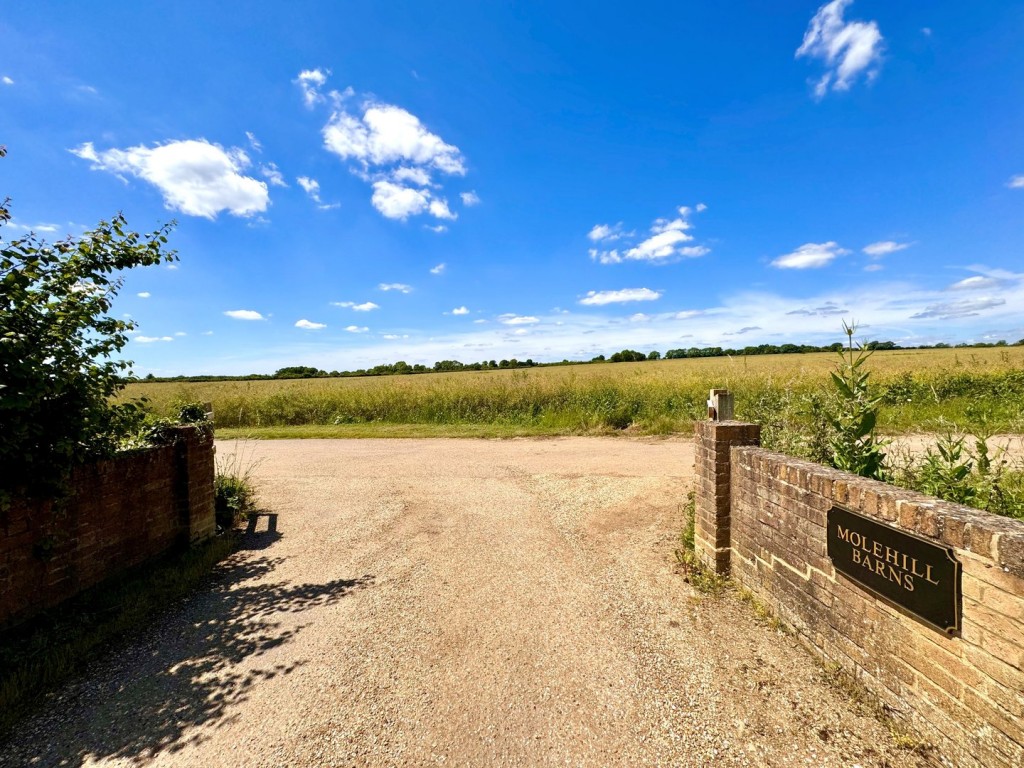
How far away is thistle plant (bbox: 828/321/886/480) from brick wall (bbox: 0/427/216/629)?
663 centimetres

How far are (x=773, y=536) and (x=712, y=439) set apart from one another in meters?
1.03

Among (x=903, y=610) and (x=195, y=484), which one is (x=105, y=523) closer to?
(x=195, y=484)

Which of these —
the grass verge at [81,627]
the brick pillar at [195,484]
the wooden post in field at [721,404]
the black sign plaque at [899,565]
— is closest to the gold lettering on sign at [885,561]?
the black sign plaque at [899,565]

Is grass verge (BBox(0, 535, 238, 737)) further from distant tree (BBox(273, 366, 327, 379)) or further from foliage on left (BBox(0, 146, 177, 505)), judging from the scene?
distant tree (BBox(273, 366, 327, 379))

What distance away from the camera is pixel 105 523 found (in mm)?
4355

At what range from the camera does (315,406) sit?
60.6 ft

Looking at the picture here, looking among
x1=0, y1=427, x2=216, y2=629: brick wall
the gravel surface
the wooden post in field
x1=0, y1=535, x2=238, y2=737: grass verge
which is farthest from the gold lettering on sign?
x1=0, y1=427, x2=216, y2=629: brick wall

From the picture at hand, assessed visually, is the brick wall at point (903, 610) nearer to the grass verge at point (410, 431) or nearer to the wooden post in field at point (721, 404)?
the wooden post in field at point (721, 404)

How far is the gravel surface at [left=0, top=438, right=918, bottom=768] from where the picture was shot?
258 centimetres

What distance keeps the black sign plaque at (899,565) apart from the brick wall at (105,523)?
602 cm

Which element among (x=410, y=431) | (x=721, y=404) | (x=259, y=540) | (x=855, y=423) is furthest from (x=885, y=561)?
(x=410, y=431)

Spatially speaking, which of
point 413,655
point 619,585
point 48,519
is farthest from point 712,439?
point 48,519

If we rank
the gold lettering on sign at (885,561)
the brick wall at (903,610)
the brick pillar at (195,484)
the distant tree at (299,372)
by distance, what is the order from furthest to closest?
the distant tree at (299,372) → the brick pillar at (195,484) → the gold lettering on sign at (885,561) → the brick wall at (903,610)

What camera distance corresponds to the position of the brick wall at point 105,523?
3.57 meters
